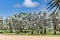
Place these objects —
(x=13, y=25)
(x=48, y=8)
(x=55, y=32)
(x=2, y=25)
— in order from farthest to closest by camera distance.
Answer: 1. (x=2, y=25)
2. (x=13, y=25)
3. (x=55, y=32)
4. (x=48, y=8)

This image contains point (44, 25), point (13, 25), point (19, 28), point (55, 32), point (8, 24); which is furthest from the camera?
point (8, 24)

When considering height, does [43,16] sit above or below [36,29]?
above

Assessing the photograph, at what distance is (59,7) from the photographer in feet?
9.31

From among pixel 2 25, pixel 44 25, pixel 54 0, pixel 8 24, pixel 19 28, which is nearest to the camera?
pixel 54 0

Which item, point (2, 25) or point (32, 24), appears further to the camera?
point (2, 25)

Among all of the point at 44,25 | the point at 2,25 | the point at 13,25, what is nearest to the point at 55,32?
the point at 44,25

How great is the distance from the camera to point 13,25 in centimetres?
9875

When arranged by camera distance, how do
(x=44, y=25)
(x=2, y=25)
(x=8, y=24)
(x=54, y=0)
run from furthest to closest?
1. (x=2, y=25)
2. (x=8, y=24)
3. (x=44, y=25)
4. (x=54, y=0)

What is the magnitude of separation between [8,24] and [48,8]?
103294 mm

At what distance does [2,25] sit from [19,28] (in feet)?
87.6

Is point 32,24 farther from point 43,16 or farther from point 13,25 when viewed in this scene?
point 13,25

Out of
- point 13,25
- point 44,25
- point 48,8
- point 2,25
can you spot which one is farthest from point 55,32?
point 48,8

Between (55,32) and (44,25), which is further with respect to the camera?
(44,25)

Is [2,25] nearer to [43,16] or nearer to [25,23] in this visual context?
[25,23]
